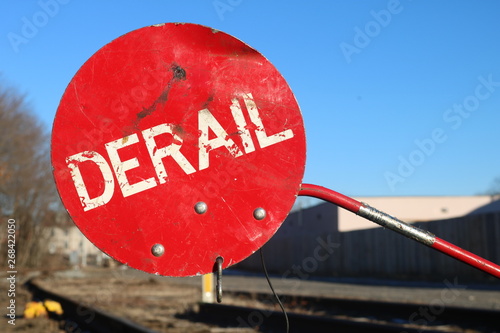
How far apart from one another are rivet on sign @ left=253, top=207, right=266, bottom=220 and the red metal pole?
0.31 ft

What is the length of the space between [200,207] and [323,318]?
20.6 feet

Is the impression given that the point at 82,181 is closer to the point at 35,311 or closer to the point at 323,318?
the point at 323,318

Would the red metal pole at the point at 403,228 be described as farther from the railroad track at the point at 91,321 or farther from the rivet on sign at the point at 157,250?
the railroad track at the point at 91,321

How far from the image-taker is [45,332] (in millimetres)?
8523

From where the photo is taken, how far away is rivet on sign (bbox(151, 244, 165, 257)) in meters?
1.32

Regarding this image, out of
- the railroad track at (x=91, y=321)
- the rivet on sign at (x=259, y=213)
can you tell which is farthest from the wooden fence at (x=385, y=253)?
the rivet on sign at (x=259, y=213)

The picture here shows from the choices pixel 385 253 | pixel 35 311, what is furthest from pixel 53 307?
pixel 385 253

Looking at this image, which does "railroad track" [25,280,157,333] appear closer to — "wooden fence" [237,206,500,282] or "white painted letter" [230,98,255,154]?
"white painted letter" [230,98,255,154]

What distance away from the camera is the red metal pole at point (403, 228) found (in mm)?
1371

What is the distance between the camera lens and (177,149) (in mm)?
1355

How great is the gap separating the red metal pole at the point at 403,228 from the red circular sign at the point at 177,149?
6 cm

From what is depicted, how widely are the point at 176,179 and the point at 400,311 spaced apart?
882 centimetres

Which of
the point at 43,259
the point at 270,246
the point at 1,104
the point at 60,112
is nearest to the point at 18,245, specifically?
the point at 43,259

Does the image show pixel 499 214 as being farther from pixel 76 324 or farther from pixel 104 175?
pixel 104 175
